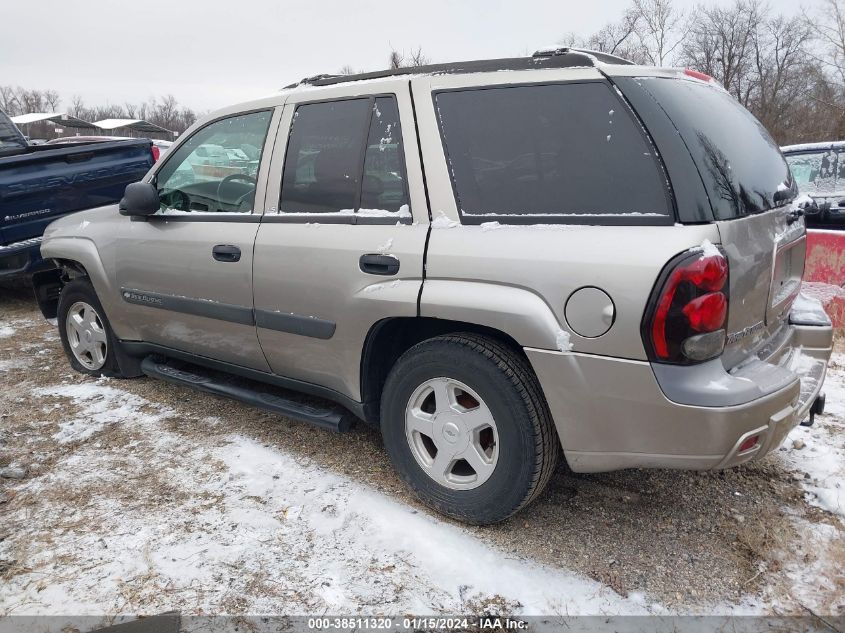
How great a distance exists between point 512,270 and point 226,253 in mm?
1644

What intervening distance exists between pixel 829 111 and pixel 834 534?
35737 mm

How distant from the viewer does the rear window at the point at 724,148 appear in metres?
2.17

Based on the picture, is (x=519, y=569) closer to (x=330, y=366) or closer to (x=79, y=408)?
(x=330, y=366)

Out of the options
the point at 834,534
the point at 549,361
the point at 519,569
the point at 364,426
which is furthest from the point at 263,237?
the point at 834,534

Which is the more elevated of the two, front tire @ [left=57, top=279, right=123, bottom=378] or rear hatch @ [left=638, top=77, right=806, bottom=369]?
rear hatch @ [left=638, top=77, right=806, bottom=369]

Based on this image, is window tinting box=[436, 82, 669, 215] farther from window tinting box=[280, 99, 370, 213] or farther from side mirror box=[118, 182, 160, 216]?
side mirror box=[118, 182, 160, 216]

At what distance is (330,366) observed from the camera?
2.98 meters

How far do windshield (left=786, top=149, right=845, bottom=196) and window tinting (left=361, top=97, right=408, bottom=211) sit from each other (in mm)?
6085

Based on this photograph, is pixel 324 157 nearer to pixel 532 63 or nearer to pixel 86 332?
pixel 532 63

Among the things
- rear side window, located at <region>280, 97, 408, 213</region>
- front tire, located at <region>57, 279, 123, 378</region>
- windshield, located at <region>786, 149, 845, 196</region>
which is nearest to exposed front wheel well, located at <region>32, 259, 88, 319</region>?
front tire, located at <region>57, 279, 123, 378</region>

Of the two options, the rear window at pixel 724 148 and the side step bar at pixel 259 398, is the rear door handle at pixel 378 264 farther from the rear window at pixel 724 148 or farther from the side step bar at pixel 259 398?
the rear window at pixel 724 148

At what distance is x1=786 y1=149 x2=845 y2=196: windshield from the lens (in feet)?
23.1

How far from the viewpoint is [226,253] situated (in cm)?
322

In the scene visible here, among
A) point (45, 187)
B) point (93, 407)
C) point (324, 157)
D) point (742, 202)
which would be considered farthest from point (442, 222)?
point (45, 187)
